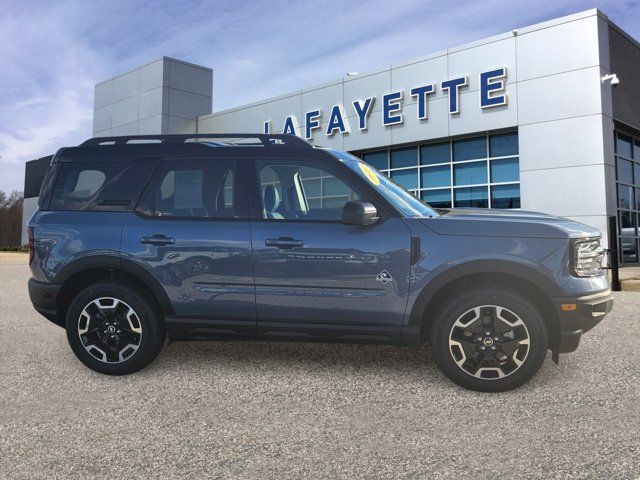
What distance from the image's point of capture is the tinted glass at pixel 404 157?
1920 cm

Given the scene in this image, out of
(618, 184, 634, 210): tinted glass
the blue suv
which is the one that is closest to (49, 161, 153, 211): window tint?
the blue suv

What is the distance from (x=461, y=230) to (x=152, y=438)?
245cm

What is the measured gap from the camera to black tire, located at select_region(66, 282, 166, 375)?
14.5 feet

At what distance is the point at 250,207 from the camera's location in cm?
432

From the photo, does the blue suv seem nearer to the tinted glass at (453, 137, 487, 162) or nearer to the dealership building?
the dealership building

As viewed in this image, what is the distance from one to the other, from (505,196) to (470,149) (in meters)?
1.94

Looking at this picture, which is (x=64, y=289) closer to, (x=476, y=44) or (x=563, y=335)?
(x=563, y=335)

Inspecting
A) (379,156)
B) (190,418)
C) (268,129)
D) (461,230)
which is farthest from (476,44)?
(190,418)

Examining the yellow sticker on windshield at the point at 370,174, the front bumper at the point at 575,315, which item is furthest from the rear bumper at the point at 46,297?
the front bumper at the point at 575,315

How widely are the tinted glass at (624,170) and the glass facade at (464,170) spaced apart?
3.40m

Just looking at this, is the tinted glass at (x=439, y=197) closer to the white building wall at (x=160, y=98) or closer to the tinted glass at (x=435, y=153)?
the tinted glass at (x=435, y=153)

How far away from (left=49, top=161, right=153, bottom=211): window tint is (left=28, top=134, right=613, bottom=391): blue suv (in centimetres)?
1

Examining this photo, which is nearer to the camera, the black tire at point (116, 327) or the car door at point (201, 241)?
the car door at point (201, 241)

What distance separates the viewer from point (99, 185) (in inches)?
181
